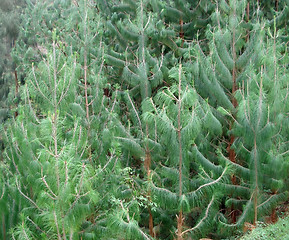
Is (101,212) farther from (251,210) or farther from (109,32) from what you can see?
(109,32)

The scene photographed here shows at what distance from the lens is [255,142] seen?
648 cm

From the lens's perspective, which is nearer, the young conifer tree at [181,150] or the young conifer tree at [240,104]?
the young conifer tree at [181,150]

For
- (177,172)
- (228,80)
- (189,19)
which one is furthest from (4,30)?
(177,172)

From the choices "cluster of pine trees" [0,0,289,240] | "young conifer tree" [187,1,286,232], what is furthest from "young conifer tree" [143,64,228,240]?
"young conifer tree" [187,1,286,232]

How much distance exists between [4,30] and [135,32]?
1410 centimetres

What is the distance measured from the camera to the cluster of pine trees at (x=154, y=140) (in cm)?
540

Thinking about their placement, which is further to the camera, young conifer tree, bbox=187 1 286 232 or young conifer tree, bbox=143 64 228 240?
young conifer tree, bbox=187 1 286 232

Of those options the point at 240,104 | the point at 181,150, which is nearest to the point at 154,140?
the point at 181,150

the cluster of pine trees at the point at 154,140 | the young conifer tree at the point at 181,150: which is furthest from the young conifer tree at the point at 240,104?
the young conifer tree at the point at 181,150

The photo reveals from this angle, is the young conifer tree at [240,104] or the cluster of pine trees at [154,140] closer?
the cluster of pine trees at [154,140]

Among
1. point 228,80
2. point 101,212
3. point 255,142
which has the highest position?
point 228,80

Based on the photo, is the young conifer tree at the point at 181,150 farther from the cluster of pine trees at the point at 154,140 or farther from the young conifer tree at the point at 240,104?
the young conifer tree at the point at 240,104

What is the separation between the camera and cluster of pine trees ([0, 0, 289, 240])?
540 cm

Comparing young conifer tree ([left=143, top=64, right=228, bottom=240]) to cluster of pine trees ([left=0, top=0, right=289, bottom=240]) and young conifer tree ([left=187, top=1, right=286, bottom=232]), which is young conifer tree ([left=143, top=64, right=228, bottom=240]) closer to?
cluster of pine trees ([left=0, top=0, right=289, bottom=240])
